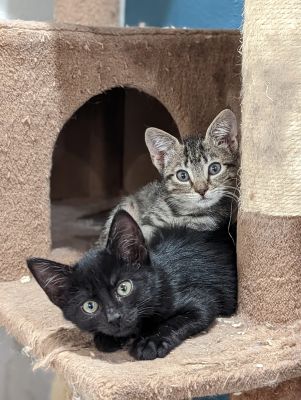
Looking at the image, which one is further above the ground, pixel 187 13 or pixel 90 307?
pixel 187 13

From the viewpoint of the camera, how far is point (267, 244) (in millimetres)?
1353

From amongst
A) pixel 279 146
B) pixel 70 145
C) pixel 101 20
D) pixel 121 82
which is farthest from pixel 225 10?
pixel 279 146

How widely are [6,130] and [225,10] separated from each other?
38.7 inches

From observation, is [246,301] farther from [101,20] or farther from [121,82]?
[101,20]

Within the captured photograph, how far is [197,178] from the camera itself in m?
1.73

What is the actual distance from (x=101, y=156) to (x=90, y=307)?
1.60 meters

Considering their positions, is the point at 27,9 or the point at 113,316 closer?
the point at 113,316

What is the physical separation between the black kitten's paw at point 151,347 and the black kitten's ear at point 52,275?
0.18m

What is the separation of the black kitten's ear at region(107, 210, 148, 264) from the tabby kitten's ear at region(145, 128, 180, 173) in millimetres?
564

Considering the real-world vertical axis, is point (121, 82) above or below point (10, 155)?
above

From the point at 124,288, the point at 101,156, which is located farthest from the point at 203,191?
the point at 101,156

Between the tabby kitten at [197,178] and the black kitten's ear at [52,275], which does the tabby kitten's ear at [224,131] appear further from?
the black kitten's ear at [52,275]

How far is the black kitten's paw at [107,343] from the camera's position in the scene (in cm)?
128

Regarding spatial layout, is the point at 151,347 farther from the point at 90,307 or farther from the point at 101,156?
the point at 101,156
